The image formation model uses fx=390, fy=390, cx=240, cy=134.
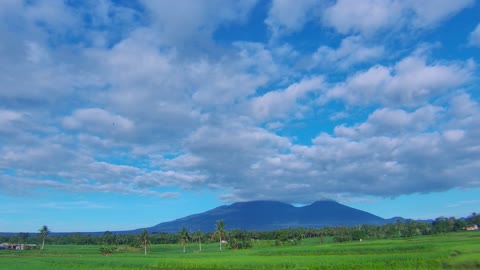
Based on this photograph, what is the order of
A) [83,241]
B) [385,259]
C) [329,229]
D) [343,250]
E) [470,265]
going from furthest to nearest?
[83,241] → [329,229] → [343,250] → [385,259] → [470,265]

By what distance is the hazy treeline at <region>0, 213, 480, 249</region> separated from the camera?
111438mm

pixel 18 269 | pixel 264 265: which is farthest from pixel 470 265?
pixel 18 269

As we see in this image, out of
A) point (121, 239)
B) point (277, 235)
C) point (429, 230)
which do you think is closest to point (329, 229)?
point (277, 235)

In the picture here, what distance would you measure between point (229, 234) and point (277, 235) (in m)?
15.3

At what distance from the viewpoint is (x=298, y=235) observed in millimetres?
121562

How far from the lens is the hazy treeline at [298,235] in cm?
11144

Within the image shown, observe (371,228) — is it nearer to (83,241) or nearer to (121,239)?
(121,239)

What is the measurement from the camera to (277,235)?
124 meters

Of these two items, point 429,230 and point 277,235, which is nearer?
point 429,230

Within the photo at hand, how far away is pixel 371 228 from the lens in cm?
12912

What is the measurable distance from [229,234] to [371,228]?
155 ft

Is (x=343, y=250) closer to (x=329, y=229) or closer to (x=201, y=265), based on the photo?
(x=201, y=265)

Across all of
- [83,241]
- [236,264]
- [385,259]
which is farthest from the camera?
[83,241]

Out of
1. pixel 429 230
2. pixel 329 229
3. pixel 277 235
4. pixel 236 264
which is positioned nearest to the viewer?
pixel 236 264
